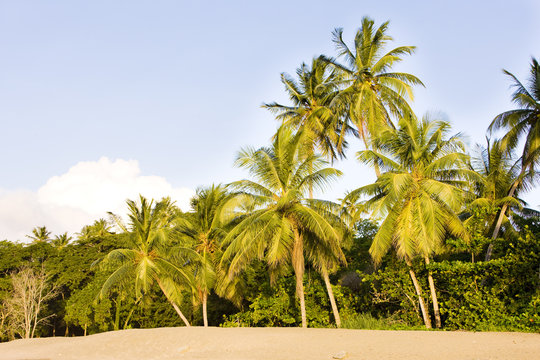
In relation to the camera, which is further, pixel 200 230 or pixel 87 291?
pixel 87 291

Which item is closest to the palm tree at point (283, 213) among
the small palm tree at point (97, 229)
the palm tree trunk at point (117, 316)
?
the palm tree trunk at point (117, 316)

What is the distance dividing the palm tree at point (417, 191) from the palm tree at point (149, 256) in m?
8.97

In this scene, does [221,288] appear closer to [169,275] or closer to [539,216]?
[169,275]

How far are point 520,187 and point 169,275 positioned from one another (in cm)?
1517

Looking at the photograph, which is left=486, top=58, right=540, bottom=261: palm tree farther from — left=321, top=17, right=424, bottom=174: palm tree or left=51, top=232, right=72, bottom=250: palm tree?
left=51, top=232, right=72, bottom=250: palm tree

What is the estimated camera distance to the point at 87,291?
29.3 meters

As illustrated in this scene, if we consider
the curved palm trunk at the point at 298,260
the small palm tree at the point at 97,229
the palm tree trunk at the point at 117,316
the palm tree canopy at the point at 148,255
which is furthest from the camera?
the small palm tree at the point at 97,229

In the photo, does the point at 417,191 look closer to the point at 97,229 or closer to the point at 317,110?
the point at 317,110

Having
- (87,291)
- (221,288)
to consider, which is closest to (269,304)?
(221,288)

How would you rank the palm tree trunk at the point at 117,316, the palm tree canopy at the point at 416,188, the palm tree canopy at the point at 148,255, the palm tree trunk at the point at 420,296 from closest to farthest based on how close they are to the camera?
the palm tree canopy at the point at 416,188 < the palm tree trunk at the point at 420,296 < the palm tree canopy at the point at 148,255 < the palm tree trunk at the point at 117,316

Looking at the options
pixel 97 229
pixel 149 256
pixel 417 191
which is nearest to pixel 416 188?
pixel 417 191

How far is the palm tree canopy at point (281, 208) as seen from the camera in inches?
597

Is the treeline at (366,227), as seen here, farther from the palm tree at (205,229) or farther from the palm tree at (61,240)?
the palm tree at (61,240)

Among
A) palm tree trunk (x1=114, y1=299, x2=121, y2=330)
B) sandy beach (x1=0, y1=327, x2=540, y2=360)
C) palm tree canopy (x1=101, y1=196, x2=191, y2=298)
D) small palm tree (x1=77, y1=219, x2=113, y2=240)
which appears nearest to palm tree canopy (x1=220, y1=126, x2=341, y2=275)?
sandy beach (x1=0, y1=327, x2=540, y2=360)
